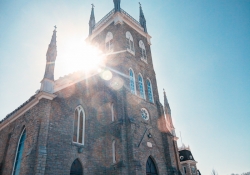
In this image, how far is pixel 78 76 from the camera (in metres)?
17.9

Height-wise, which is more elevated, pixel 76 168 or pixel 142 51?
pixel 142 51

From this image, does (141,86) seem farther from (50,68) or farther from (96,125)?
(50,68)

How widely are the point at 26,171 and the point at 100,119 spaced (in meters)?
6.99

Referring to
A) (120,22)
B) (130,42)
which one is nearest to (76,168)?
(130,42)

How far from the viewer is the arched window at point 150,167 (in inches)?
623

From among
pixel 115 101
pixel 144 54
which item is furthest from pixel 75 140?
pixel 144 54

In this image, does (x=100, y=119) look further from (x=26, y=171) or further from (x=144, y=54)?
(x=144, y=54)

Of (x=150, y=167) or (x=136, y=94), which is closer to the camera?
(x=150, y=167)

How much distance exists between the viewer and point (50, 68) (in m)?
14.7

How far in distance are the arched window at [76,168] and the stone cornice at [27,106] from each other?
4717 millimetres

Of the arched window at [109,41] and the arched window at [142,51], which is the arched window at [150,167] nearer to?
the arched window at [142,51]

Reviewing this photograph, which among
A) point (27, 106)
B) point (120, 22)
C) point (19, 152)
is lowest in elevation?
point (19, 152)

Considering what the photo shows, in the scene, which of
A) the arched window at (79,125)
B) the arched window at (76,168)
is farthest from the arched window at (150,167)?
the arched window at (79,125)

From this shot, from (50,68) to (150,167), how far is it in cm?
1101
